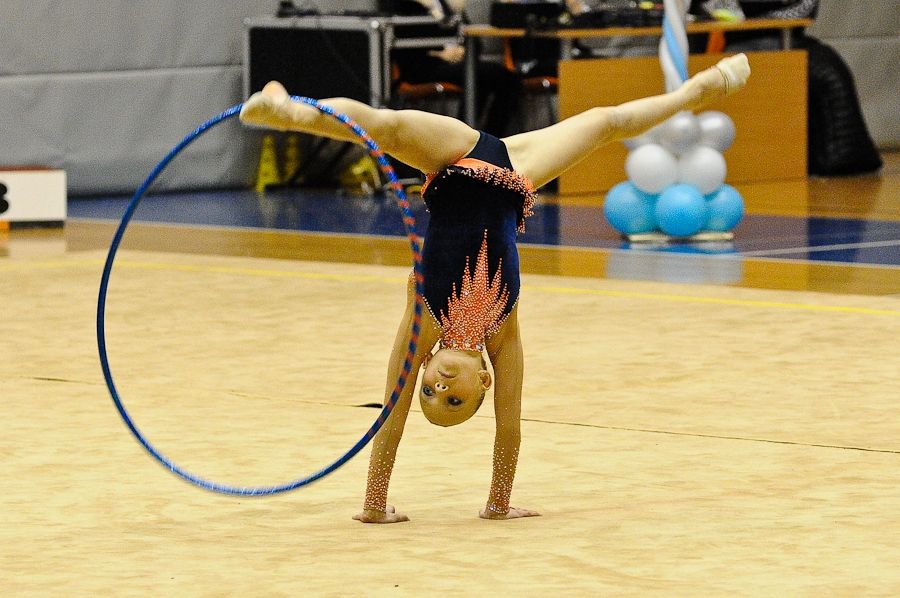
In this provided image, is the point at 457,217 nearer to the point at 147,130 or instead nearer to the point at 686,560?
the point at 686,560

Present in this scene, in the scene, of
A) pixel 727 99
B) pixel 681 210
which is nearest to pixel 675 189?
pixel 681 210

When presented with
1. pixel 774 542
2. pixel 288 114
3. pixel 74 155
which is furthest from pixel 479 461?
pixel 74 155

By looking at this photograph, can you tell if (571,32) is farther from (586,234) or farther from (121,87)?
(121,87)

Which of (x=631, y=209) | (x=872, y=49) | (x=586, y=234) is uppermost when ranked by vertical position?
(x=872, y=49)

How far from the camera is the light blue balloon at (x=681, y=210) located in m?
10.1

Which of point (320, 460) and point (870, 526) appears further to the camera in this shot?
point (320, 460)

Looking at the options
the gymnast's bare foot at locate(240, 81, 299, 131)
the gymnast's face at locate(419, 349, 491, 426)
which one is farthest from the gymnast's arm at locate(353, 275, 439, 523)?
the gymnast's bare foot at locate(240, 81, 299, 131)

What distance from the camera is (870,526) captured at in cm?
436

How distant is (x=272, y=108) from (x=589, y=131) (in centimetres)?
102

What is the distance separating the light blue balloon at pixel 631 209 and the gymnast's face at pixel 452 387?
6080 mm

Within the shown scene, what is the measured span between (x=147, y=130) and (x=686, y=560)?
10.3 meters

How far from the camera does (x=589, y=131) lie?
4.57 metres

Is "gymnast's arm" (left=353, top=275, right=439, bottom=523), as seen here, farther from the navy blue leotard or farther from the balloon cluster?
the balloon cluster

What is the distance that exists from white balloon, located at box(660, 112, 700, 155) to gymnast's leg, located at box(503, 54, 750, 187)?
18.3 ft
